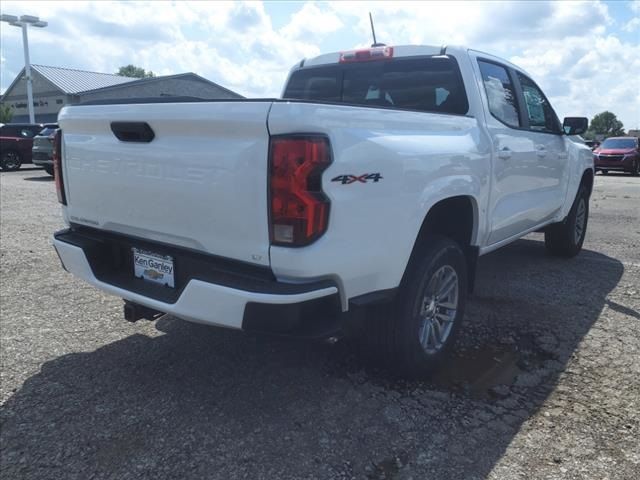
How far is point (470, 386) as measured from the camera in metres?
3.31

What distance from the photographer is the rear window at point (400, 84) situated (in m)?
3.92

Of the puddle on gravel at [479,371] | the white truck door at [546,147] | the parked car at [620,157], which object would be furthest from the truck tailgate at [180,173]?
the parked car at [620,157]

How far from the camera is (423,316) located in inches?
129

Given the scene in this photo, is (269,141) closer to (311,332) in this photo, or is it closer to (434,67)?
(311,332)

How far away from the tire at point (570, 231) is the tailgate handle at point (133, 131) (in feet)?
15.3

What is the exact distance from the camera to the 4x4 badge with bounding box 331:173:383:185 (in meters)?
2.40

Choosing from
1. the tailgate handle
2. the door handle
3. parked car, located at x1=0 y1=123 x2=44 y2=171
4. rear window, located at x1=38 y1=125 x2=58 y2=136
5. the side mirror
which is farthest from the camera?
parked car, located at x1=0 y1=123 x2=44 y2=171

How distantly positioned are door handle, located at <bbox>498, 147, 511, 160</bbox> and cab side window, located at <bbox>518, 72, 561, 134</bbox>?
33.2 inches

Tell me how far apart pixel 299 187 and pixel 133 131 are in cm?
104

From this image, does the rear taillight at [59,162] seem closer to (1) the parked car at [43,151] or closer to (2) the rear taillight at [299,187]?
(2) the rear taillight at [299,187]

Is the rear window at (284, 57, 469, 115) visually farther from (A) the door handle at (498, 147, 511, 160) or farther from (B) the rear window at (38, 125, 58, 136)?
(B) the rear window at (38, 125, 58, 136)

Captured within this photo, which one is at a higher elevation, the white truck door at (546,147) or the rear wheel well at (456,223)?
the white truck door at (546,147)

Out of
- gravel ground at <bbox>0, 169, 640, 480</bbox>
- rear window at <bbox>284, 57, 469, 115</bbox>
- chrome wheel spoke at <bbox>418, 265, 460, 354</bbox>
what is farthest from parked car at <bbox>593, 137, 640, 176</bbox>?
chrome wheel spoke at <bbox>418, 265, 460, 354</bbox>

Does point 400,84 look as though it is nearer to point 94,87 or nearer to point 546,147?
point 546,147
